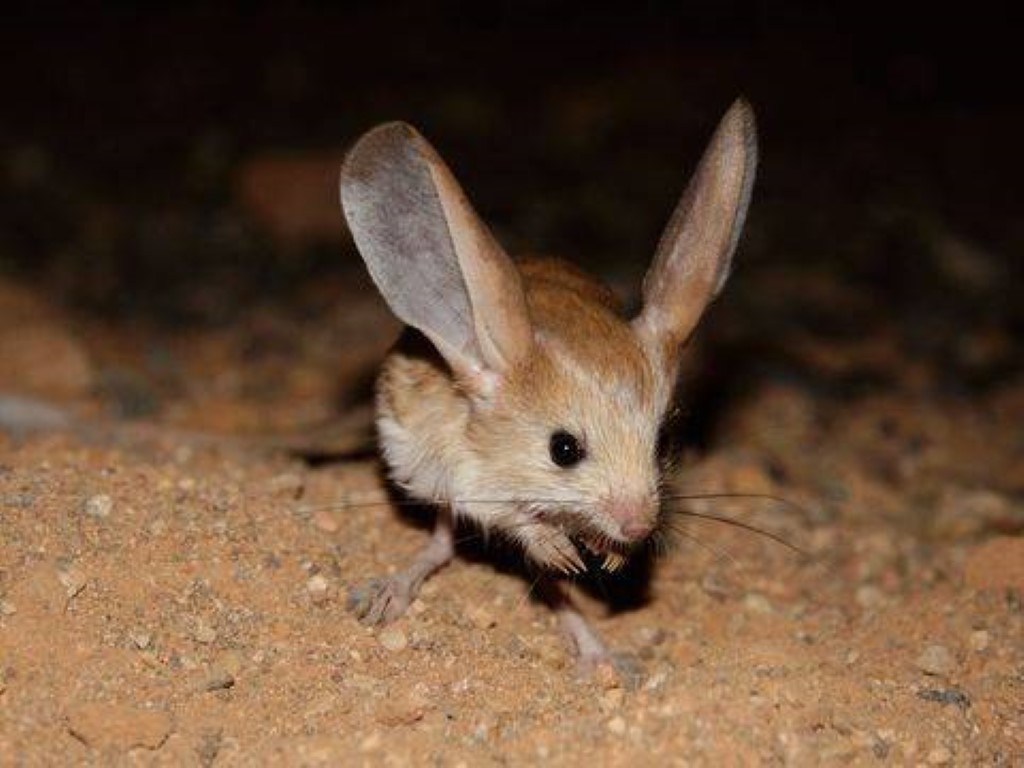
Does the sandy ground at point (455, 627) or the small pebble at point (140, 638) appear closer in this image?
the sandy ground at point (455, 627)

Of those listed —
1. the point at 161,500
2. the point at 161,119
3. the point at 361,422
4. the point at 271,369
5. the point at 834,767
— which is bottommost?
the point at 161,119

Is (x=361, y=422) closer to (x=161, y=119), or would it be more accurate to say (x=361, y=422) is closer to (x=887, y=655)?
(x=887, y=655)

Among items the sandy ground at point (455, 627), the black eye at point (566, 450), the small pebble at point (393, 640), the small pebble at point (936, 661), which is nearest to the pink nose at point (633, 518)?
the black eye at point (566, 450)

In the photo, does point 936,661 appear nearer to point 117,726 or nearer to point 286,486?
point 286,486

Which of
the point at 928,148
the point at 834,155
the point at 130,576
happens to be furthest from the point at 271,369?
the point at 928,148

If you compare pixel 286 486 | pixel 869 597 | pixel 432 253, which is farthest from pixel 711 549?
pixel 432 253

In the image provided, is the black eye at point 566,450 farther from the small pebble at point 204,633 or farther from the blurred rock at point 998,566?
the blurred rock at point 998,566

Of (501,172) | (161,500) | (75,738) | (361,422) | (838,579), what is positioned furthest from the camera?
(501,172)
